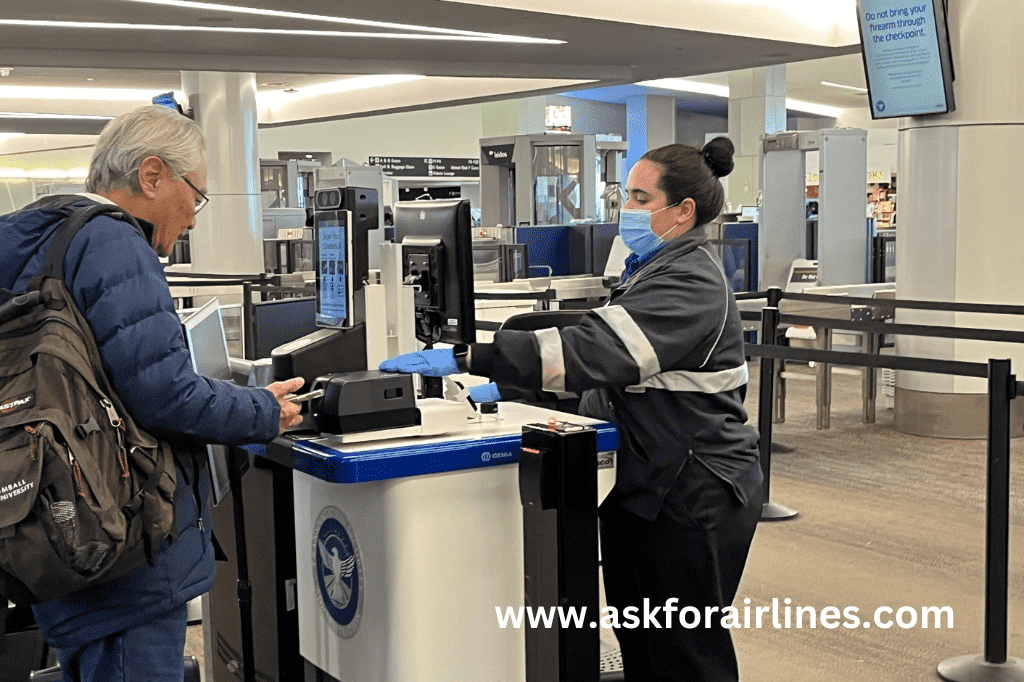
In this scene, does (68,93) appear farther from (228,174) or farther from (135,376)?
(135,376)

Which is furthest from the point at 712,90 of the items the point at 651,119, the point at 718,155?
the point at 718,155

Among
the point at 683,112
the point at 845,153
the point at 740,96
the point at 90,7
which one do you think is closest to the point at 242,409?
the point at 90,7

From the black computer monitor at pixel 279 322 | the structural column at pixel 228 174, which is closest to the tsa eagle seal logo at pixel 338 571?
the black computer monitor at pixel 279 322

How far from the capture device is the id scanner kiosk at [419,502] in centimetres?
225

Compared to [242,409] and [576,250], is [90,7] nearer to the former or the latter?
[576,250]

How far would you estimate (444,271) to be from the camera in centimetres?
254

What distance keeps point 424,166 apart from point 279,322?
20.2 meters

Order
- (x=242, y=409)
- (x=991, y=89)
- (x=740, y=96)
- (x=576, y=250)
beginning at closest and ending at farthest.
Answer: (x=242, y=409) < (x=991, y=89) < (x=576, y=250) < (x=740, y=96)

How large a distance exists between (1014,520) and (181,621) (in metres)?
4.20

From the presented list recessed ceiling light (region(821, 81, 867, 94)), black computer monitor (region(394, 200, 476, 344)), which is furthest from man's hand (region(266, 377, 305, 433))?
recessed ceiling light (region(821, 81, 867, 94))

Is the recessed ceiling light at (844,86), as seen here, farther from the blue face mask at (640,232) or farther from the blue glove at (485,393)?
the blue glove at (485,393)

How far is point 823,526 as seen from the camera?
16.9 ft

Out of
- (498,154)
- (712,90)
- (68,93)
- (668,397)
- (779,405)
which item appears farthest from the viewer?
(712,90)

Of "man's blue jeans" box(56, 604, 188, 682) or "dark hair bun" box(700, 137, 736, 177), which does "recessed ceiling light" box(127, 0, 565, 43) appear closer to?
"dark hair bun" box(700, 137, 736, 177)
